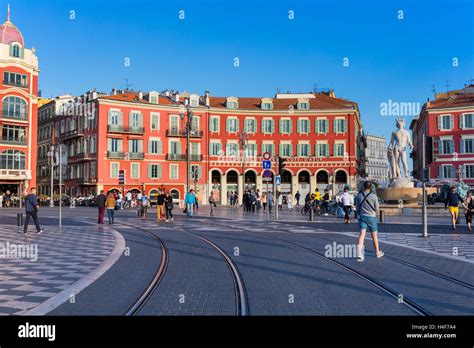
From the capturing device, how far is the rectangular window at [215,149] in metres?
66.7

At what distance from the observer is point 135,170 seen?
62.7 meters

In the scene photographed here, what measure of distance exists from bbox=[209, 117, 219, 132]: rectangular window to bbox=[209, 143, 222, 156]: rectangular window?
2045mm

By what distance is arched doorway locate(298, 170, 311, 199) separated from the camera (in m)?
67.1

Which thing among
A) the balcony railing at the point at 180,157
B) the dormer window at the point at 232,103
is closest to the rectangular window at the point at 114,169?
the balcony railing at the point at 180,157

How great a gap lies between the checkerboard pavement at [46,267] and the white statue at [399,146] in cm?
2300

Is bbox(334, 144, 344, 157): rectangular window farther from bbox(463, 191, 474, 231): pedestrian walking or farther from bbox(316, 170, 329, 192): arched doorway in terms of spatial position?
bbox(463, 191, 474, 231): pedestrian walking

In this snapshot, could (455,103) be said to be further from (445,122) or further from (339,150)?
(339,150)

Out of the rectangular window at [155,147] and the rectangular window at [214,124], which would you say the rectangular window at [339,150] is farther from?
the rectangular window at [155,147]

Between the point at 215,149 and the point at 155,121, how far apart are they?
8788 millimetres

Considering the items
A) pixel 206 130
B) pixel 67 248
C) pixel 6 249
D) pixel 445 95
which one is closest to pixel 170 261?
pixel 67 248

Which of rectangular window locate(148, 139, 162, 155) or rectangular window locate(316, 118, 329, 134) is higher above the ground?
rectangular window locate(316, 118, 329, 134)

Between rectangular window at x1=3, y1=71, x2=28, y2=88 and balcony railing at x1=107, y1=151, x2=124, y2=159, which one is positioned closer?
rectangular window at x1=3, y1=71, x2=28, y2=88

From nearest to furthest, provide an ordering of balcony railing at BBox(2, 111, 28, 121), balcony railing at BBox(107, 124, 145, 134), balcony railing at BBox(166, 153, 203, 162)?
1. balcony railing at BBox(2, 111, 28, 121)
2. balcony railing at BBox(107, 124, 145, 134)
3. balcony railing at BBox(166, 153, 203, 162)

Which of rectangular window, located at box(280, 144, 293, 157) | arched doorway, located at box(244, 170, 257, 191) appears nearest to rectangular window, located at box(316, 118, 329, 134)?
rectangular window, located at box(280, 144, 293, 157)
